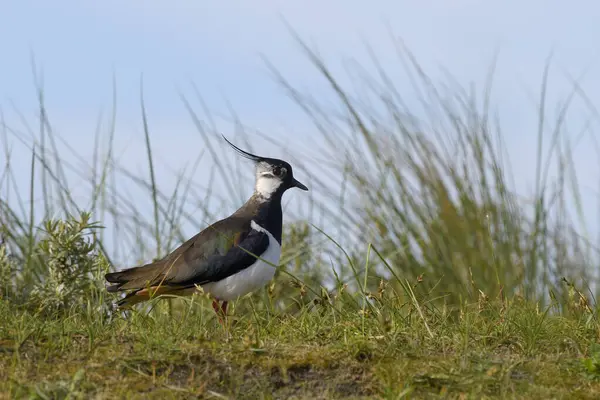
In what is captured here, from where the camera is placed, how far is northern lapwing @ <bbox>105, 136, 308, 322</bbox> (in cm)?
507

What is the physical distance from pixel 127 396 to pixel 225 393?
0.35 m

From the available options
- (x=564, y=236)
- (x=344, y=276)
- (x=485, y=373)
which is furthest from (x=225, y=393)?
(x=564, y=236)

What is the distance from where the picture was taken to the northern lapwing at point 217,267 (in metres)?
5.07

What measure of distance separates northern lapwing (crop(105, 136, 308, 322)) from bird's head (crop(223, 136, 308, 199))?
0.27 m

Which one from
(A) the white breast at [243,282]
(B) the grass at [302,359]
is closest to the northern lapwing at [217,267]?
(A) the white breast at [243,282]

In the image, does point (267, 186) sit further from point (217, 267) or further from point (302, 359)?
point (302, 359)

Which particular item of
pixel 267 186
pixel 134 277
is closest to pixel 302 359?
pixel 134 277

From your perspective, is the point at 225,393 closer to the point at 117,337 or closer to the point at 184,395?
the point at 184,395

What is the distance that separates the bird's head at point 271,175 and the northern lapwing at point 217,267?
27 centimetres

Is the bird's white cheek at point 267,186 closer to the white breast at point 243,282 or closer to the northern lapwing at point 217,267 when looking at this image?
the northern lapwing at point 217,267

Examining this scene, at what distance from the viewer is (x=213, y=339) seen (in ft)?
11.6

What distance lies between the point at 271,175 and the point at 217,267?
836 millimetres

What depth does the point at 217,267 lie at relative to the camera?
16.7 ft

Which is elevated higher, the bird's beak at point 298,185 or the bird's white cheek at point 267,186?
the bird's white cheek at point 267,186
